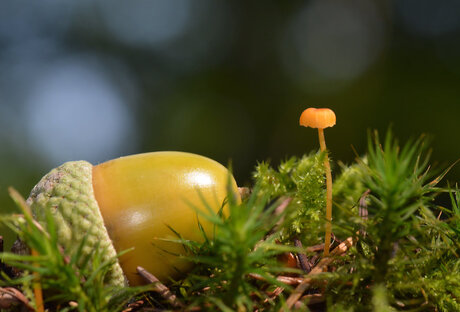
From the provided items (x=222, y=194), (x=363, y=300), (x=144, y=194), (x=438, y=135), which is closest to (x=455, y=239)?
(x=363, y=300)

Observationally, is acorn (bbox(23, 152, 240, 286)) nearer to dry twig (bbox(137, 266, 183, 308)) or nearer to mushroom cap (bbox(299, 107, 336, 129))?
dry twig (bbox(137, 266, 183, 308))

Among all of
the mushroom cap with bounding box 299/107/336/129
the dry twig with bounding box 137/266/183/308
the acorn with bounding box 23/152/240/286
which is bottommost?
the dry twig with bounding box 137/266/183/308

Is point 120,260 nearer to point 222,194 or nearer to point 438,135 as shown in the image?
point 222,194

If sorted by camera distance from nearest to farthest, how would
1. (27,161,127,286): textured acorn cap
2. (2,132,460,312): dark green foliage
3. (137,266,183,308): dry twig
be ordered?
(2,132,460,312): dark green foliage < (137,266,183,308): dry twig < (27,161,127,286): textured acorn cap

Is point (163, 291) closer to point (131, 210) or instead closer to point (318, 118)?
point (131, 210)

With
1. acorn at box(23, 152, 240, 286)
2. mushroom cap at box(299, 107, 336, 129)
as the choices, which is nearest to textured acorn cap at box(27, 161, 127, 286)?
acorn at box(23, 152, 240, 286)

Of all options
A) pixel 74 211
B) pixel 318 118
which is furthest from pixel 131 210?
pixel 318 118

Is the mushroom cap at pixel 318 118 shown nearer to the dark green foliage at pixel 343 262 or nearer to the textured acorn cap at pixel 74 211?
the dark green foliage at pixel 343 262
